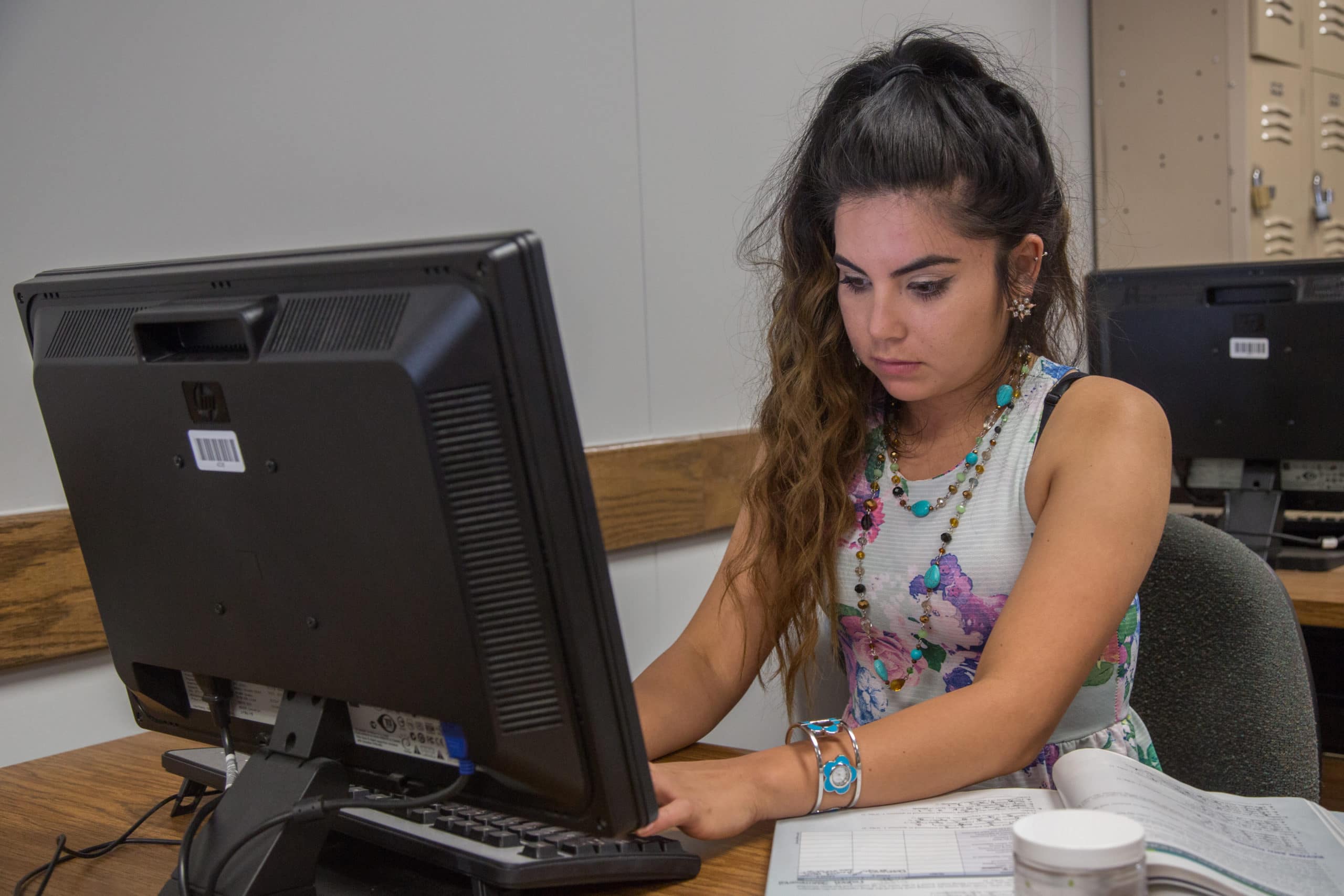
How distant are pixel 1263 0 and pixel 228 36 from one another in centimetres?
346

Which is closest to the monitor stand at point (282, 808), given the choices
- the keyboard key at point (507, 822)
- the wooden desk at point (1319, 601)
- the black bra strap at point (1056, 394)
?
the keyboard key at point (507, 822)

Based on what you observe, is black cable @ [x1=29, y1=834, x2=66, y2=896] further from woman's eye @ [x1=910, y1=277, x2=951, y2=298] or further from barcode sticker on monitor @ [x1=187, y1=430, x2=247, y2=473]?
woman's eye @ [x1=910, y1=277, x2=951, y2=298]

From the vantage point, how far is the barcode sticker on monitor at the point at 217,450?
0.69 metres

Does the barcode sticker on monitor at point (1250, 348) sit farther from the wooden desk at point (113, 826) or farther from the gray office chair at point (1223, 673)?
the wooden desk at point (113, 826)

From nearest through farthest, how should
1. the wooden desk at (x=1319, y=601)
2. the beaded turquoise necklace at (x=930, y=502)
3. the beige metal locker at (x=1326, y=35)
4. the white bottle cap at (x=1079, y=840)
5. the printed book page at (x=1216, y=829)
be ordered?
the white bottle cap at (x=1079, y=840)
the printed book page at (x=1216, y=829)
the beaded turquoise necklace at (x=930, y=502)
the wooden desk at (x=1319, y=601)
the beige metal locker at (x=1326, y=35)

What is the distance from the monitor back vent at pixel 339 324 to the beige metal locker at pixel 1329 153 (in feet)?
13.5

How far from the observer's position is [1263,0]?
367 centimetres

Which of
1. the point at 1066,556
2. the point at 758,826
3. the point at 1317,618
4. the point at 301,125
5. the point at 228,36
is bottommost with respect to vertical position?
the point at 1317,618

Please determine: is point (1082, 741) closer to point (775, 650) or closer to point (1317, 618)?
point (775, 650)

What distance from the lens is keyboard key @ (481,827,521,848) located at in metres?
0.77

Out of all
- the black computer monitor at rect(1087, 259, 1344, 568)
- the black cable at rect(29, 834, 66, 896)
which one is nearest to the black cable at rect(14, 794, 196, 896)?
the black cable at rect(29, 834, 66, 896)

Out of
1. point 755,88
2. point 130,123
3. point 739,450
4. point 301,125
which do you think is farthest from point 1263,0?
point 130,123

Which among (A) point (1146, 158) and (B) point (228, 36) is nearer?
(B) point (228, 36)

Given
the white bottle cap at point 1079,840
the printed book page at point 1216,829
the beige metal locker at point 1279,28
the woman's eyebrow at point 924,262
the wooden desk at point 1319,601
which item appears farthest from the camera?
the beige metal locker at point 1279,28
